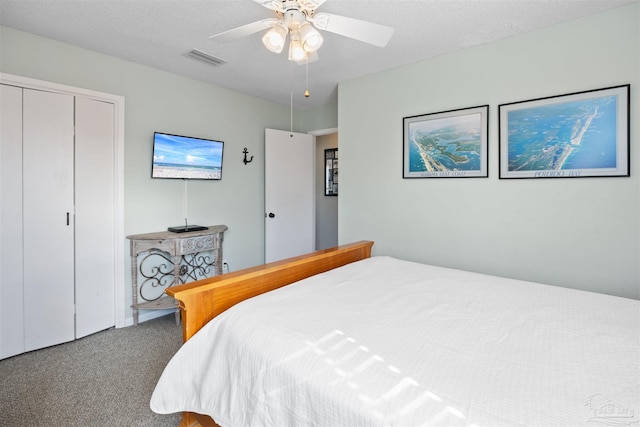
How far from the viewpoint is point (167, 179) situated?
320cm

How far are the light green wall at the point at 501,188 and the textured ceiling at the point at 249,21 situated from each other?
0.16 m

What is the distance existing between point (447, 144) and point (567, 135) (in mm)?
831

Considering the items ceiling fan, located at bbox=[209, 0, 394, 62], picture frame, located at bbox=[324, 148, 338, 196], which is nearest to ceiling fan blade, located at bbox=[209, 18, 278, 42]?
ceiling fan, located at bbox=[209, 0, 394, 62]

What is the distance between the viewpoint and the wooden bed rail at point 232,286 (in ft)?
4.52

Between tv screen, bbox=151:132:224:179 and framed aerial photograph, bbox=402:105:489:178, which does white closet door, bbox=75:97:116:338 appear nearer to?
tv screen, bbox=151:132:224:179

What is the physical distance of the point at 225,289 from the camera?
1.52m

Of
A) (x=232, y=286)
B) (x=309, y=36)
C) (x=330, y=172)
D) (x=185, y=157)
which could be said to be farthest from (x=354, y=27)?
(x=330, y=172)

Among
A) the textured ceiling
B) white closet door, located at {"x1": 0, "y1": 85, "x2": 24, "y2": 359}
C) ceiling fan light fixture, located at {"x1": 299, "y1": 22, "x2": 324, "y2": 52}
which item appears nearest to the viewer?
ceiling fan light fixture, located at {"x1": 299, "y1": 22, "x2": 324, "y2": 52}

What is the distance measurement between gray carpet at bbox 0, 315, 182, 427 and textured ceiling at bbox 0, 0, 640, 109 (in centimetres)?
243

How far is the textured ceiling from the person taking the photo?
2031 mm

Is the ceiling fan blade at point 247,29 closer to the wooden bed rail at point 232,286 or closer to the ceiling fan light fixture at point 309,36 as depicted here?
the ceiling fan light fixture at point 309,36

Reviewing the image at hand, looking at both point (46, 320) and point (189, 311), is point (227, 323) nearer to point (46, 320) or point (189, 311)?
point (189, 311)

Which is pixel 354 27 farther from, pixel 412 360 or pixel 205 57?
pixel 205 57

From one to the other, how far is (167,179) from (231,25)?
1.64 m
